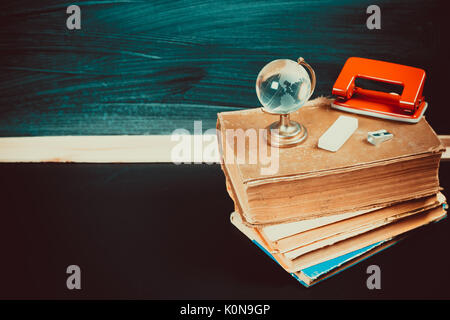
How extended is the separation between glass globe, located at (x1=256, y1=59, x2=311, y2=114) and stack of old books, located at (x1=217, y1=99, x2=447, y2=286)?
3.4 inches

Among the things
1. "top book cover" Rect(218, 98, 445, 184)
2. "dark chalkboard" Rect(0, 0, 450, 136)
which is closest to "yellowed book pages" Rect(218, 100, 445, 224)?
"top book cover" Rect(218, 98, 445, 184)

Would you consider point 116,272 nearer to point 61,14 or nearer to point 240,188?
point 240,188

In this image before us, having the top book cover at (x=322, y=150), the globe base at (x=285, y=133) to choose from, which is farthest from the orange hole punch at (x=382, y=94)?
the globe base at (x=285, y=133)

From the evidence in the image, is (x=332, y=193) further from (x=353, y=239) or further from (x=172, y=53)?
(x=172, y=53)

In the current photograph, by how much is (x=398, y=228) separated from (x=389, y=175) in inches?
5.3

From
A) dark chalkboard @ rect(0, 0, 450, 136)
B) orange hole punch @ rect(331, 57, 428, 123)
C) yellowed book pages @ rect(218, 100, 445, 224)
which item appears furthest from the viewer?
Answer: dark chalkboard @ rect(0, 0, 450, 136)

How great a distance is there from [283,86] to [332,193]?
215 millimetres

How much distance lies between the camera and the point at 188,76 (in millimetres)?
1154

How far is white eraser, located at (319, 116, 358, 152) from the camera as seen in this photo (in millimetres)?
832

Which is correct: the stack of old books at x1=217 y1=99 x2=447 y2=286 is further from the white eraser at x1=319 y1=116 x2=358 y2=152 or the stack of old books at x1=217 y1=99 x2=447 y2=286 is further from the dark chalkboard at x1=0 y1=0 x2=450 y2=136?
the dark chalkboard at x1=0 y1=0 x2=450 y2=136

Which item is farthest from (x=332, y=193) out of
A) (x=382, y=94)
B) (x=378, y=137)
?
(x=382, y=94)

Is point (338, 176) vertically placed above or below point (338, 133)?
below

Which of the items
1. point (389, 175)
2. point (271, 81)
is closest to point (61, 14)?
point (271, 81)

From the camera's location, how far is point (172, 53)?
1.13 meters
